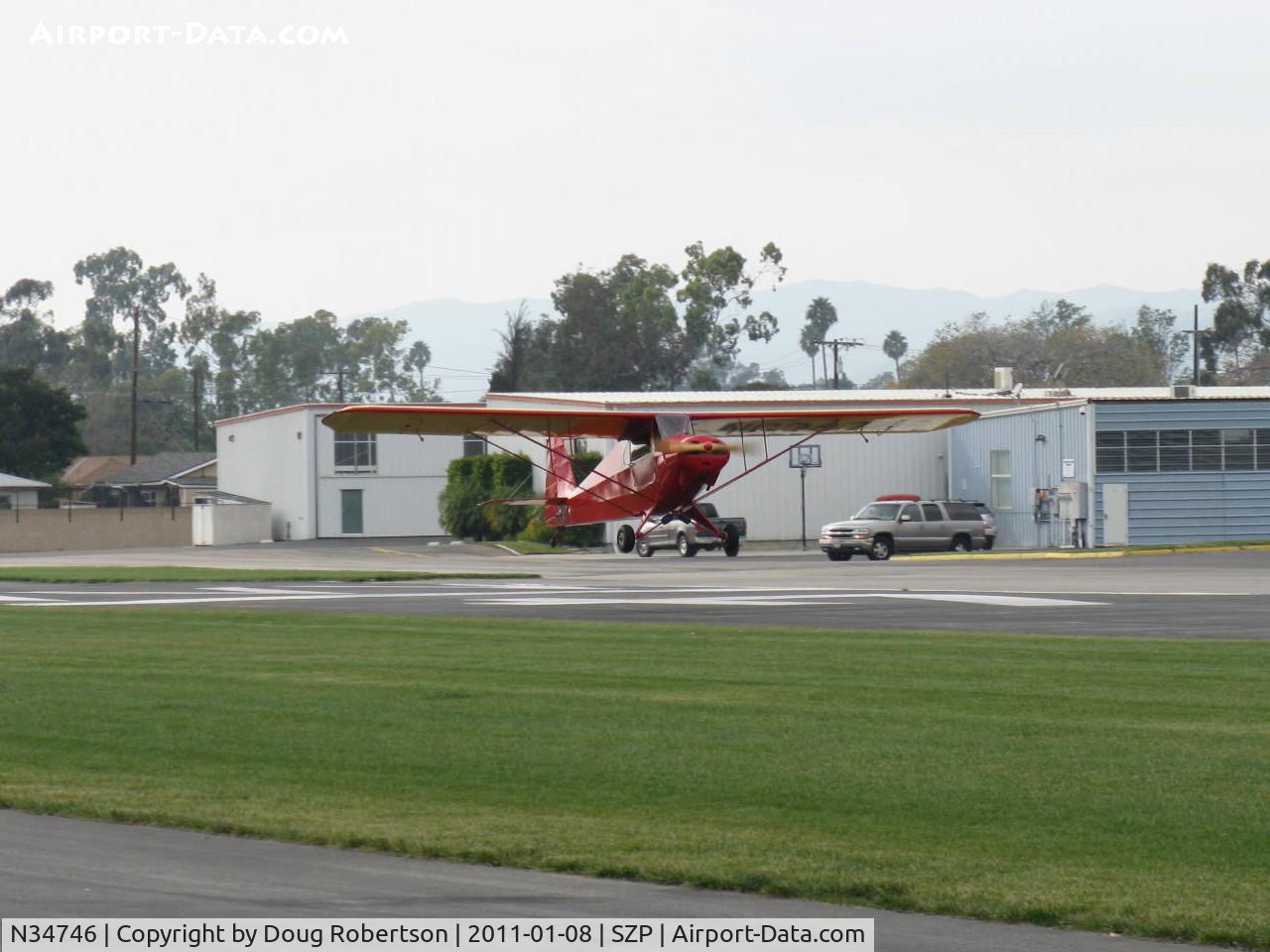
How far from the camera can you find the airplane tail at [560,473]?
1775 inches

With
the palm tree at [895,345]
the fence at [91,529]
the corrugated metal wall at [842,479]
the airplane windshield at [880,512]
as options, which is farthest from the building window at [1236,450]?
the palm tree at [895,345]

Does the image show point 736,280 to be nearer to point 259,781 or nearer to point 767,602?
point 767,602

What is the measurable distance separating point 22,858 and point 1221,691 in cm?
954

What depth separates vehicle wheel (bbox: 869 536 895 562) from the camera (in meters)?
49.6

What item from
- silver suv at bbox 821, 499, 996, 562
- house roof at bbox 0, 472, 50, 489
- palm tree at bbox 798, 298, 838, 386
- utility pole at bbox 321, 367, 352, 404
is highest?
palm tree at bbox 798, 298, 838, 386

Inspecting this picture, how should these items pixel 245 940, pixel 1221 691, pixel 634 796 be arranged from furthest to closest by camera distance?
1. pixel 1221 691
2. pixel 634 796
3. pixel 245 940

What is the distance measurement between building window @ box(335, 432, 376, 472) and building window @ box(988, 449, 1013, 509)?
2987 cm

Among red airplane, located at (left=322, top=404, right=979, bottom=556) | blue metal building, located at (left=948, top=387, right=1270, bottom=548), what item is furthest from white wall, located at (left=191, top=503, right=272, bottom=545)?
blue metal building, located at (left=948, top=387, right=1270, bottom=548)

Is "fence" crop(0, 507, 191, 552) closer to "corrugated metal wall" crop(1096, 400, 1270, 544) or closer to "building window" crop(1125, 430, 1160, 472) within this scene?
"corrugated metal wall" crop(1096, 400, 1270, 544)

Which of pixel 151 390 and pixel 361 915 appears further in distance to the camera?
pixel 151 390

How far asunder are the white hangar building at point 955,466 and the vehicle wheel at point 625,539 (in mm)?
3731

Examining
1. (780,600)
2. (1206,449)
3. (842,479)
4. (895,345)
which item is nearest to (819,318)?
(895,345)

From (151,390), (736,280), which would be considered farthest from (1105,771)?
(151,390)

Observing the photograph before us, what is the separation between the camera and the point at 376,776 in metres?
10.2
